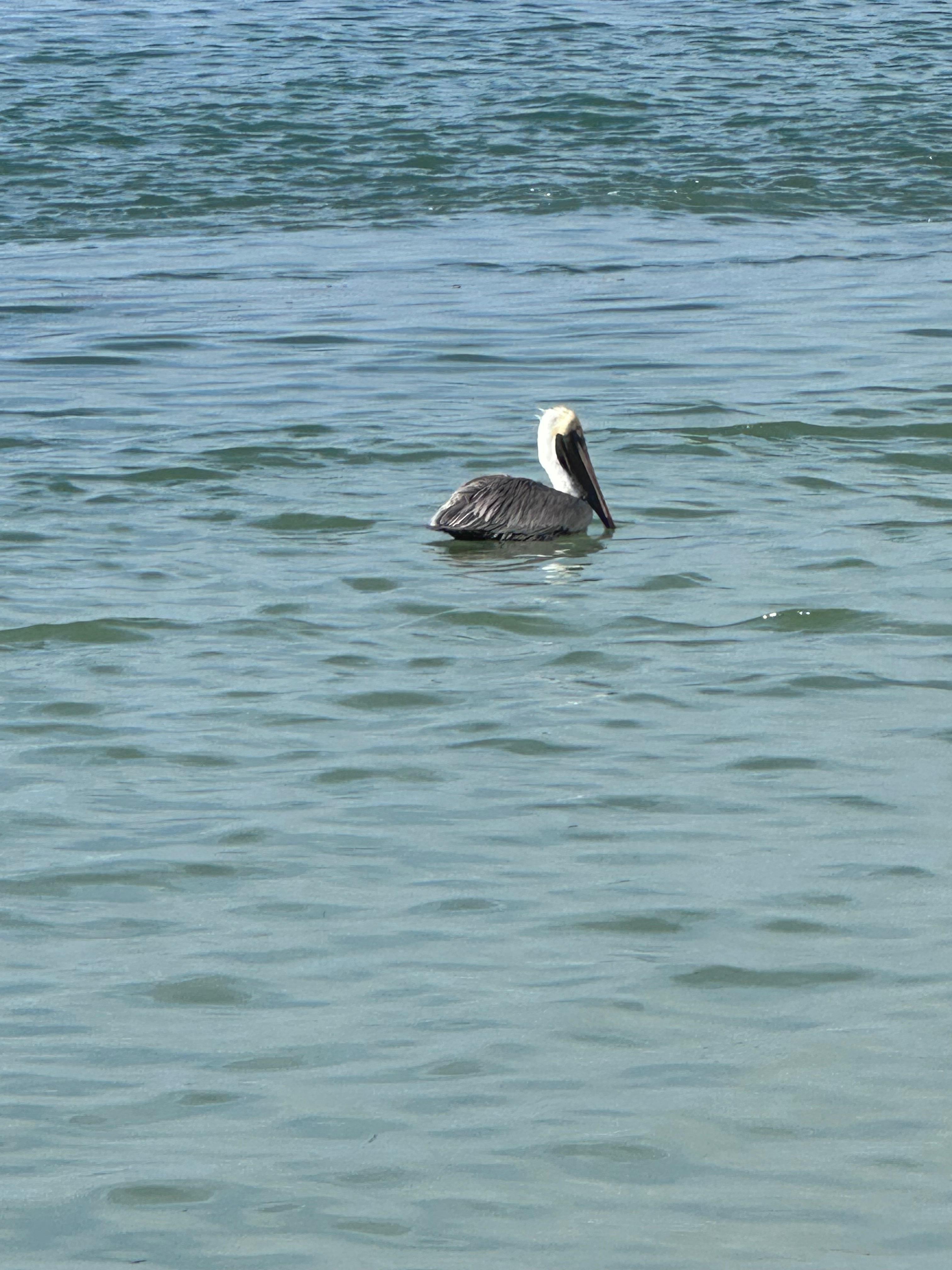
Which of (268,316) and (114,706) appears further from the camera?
(268,316)

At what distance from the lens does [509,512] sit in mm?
9945

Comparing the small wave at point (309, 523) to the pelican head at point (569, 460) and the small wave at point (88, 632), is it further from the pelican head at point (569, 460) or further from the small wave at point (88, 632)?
the small wave at point (88, 632)

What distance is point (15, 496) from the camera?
1041 centimetres

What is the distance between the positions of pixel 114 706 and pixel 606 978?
2677 millimetres

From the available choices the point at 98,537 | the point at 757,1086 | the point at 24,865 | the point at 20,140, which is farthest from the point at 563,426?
the point at 20,140

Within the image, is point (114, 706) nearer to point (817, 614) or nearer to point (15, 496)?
point (817, 614)

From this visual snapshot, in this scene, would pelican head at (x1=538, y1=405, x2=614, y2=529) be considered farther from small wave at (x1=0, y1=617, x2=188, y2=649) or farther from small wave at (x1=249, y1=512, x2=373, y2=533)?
small wave at (x1=0, y1=617, x2=188, y2=649)

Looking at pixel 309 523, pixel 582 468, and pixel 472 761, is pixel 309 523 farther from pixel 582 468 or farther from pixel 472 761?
pixel 472 761

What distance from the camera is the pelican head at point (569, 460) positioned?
1023 cm

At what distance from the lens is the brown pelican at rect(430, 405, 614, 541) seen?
9.72 meters

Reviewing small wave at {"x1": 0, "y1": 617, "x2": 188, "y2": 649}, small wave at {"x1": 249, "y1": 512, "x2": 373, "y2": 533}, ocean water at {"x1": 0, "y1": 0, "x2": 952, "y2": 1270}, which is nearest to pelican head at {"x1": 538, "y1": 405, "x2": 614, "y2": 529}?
ocean water at {"x1": 0, "y1": 0, "x2": 952, "y2": 1270}

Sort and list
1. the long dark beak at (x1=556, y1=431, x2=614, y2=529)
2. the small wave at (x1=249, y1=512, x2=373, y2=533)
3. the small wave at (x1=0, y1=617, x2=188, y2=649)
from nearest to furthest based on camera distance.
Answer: the small wave at (x1=0, y1=617, x2=188, y2=649), the small wave at (x1=249, y1=512, x2=373, y2=533), the long dark beak at (x1=556, y1=431, x2=614, y2=529)

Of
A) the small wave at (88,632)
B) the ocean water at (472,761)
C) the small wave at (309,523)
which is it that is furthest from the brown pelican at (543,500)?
the small wave at (88,632)

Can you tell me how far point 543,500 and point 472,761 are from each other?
352cm
